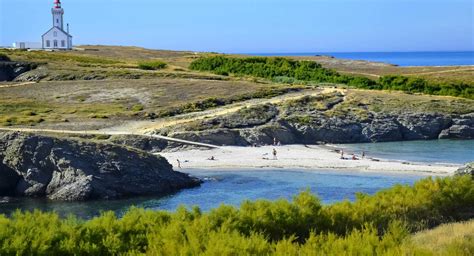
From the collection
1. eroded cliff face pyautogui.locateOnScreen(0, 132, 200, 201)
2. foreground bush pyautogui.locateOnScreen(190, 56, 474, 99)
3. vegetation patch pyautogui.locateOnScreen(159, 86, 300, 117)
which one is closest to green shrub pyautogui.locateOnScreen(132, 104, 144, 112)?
vegetation patch pyautogui.locateOnScreen(159, 86, 300, 117)

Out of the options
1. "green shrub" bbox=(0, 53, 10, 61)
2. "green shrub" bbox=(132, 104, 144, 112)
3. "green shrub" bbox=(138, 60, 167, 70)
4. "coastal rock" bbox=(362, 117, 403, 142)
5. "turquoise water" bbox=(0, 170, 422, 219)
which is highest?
"green shrub" bbox=(0, 53, 10, 61)

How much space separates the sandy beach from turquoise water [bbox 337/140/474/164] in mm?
2789

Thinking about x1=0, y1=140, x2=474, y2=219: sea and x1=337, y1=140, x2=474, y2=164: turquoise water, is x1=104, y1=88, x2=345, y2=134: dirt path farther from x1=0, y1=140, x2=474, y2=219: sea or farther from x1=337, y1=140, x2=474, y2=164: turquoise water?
x1=0, y1=140, x2=474, y2=219: sea

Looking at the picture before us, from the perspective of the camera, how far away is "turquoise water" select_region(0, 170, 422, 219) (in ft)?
126

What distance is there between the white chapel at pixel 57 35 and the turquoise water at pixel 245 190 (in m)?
98.9

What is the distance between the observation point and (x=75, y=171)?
42219 mm

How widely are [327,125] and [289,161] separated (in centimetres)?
1545

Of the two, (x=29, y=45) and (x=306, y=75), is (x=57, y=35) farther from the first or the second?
(x=306, y=75)

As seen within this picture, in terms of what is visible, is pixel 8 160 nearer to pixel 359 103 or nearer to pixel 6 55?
pixel 359 103

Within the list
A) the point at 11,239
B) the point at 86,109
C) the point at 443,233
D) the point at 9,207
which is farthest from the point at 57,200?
the point at 86,109

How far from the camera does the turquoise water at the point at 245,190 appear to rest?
38438 millimetres

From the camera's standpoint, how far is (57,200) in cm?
4072

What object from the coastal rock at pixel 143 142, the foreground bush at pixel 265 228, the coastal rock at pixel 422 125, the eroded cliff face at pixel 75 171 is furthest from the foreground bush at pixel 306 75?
the foreground bush at pixel 265 228

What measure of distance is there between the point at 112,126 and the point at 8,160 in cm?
2161
